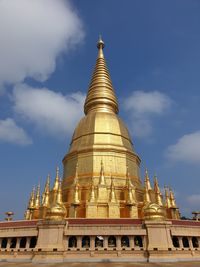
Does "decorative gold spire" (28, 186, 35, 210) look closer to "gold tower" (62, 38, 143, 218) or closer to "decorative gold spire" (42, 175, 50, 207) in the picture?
"decorative gold spire" (42, 175, 50, 207)

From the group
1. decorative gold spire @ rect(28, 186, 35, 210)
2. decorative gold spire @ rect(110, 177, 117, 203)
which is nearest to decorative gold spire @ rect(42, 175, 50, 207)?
decorative gold spire @ rect(28, 186, 35, 210)

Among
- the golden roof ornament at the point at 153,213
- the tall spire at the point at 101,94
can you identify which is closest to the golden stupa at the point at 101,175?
the tall spire at the point at 101,94

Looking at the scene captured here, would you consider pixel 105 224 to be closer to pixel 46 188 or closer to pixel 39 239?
pixel 39 239

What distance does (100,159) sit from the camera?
35438mm

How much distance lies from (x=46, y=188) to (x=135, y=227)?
17332 mm

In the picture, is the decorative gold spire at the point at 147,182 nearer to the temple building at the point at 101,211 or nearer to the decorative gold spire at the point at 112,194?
the temple building at the point at 101,211

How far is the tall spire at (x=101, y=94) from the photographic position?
140 feet

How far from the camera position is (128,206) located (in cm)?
2977

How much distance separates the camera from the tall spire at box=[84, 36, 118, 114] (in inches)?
1678

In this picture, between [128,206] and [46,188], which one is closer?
[128,206]

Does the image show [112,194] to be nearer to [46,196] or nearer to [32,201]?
[46,196]

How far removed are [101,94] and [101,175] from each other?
52.0 feet

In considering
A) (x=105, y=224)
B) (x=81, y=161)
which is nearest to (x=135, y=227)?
(x=105, y=224)

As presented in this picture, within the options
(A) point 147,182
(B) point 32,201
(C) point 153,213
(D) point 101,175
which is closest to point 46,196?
(B) point 32,201
